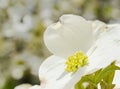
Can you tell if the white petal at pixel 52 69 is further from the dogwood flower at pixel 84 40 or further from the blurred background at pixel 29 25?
the blurred background at pixel 29 25

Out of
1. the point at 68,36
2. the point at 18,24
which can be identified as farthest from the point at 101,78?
the point at 18,24

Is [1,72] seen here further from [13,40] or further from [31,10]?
[31,10]

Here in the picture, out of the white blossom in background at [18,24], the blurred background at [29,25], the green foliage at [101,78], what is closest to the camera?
the green foliage at [101,78]

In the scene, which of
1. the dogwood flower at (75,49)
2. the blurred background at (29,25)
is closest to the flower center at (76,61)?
the dogwood flower at (75,49)

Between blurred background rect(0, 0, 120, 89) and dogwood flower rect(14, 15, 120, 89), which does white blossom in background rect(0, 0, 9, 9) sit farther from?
dogwood flower rect(14, 15, 120, 89)

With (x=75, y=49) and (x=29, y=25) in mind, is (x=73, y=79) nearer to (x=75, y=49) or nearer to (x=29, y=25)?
(x=75, y=49)

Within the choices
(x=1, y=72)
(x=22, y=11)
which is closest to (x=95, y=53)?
(x=1, y=72)
